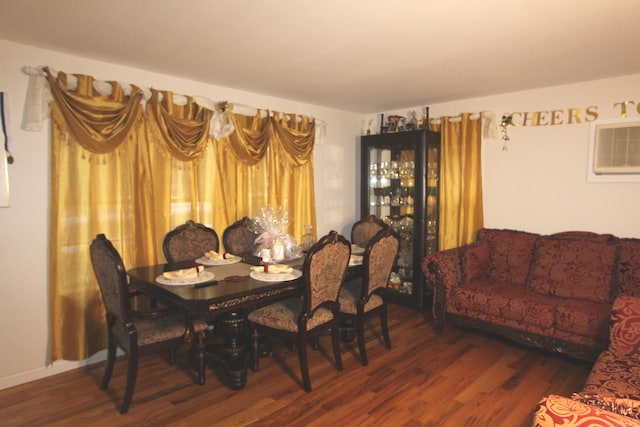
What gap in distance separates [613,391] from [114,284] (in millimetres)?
2664

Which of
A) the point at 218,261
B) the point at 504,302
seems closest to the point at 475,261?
the point at 504,302

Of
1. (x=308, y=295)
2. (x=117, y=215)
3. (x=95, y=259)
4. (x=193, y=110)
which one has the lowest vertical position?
(x=308, y=295)

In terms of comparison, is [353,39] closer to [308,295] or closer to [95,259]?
[308,295]

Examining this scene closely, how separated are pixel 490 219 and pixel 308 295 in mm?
2563

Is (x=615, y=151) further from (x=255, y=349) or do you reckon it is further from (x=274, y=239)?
(x=255, y=349)

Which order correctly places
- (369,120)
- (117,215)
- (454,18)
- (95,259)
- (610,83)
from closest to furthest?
(454,18), (95,259), (117,215), (610,83), (369,120)

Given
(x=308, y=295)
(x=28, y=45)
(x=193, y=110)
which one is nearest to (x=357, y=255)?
(x=308, y=295)

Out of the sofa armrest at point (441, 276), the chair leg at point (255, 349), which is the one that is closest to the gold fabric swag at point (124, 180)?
the chair leg at point (255, 349)

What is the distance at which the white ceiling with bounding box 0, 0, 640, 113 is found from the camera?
6.74 feet

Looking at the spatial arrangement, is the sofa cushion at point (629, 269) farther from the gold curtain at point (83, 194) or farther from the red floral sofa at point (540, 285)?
the gold curtain at point (83, 194)

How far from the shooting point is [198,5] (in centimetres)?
203

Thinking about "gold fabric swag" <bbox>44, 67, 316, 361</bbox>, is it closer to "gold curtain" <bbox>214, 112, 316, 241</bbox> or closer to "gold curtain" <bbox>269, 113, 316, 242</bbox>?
"gold curtain" <bbox>214, 112, 316, 241</bbox>

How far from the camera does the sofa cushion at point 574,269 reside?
3.20m

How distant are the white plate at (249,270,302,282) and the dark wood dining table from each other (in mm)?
26
